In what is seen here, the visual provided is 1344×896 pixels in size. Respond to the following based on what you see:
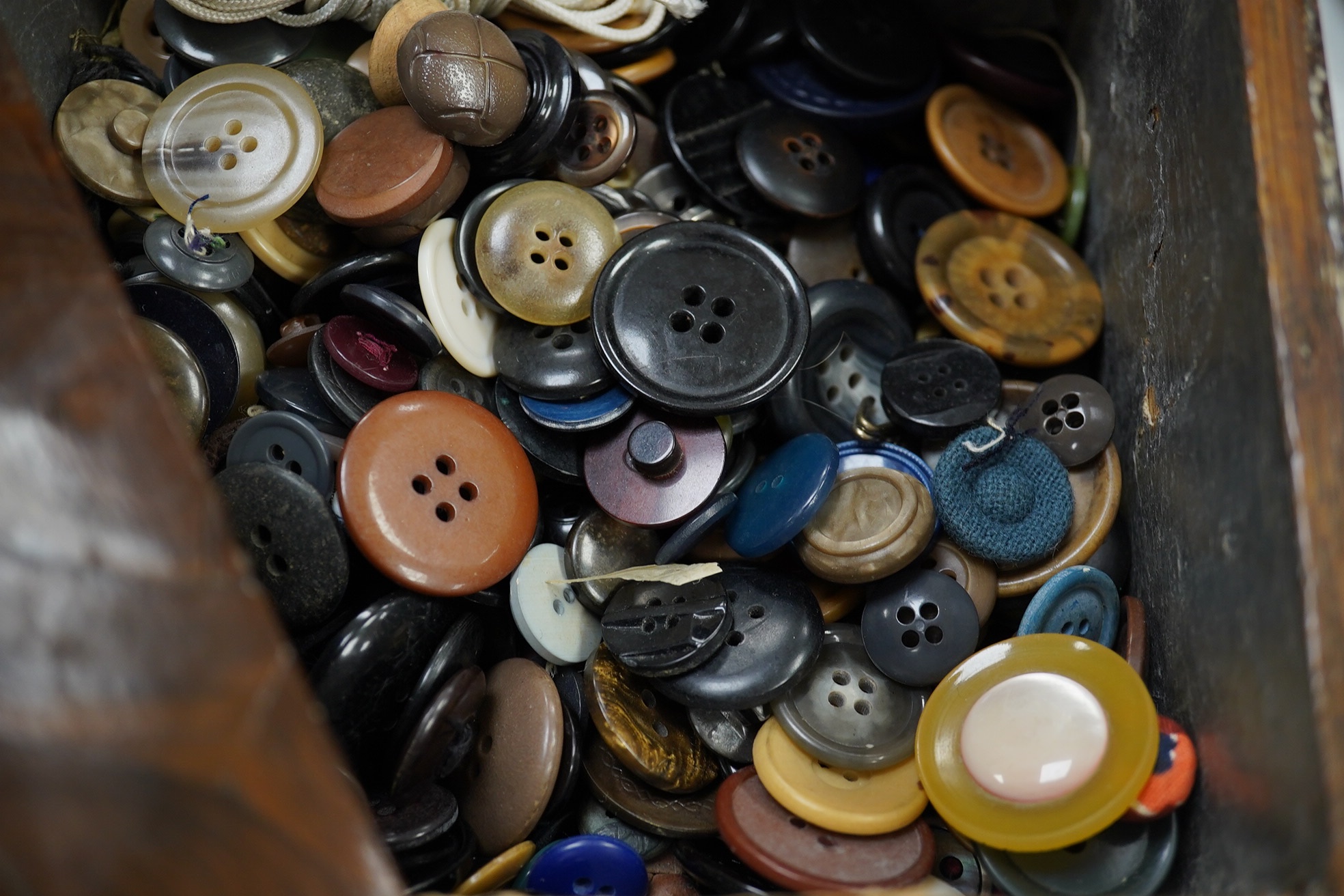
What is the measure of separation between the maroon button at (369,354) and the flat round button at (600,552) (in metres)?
0.40

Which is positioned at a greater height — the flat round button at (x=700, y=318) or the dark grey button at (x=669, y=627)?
the flat round button at (x=700, y=318)

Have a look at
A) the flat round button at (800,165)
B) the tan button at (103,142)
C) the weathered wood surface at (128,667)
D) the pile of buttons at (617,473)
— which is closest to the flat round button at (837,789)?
the pile of buttons at (617,473)

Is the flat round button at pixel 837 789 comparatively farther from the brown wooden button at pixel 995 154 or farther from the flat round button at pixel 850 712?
the brown wooden button at pixel 995 154

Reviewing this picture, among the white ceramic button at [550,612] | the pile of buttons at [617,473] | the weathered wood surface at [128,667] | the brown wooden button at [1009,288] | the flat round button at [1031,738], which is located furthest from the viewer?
the brown wooden button at [1009,288]

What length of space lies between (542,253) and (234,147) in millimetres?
560

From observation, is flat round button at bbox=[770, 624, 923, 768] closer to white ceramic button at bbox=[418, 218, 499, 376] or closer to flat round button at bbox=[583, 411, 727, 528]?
flat round button at bbox=[583, 411, 727, 528]

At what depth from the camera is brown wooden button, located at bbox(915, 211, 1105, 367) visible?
201cm

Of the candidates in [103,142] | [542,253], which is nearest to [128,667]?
[542,253]

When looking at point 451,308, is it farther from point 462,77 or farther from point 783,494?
point 783,494

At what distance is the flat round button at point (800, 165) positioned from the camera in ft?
6.86

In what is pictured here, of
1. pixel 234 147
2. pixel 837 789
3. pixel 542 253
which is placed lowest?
pixel 837 789

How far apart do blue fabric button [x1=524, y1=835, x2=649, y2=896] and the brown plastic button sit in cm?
118

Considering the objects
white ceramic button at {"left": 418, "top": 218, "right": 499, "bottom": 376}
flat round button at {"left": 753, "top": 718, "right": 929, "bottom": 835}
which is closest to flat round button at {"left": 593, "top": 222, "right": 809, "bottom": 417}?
white ceramic button at {"left": 418, "top": 218, "right": 499, "bottom": 376}

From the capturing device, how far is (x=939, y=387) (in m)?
1.93
